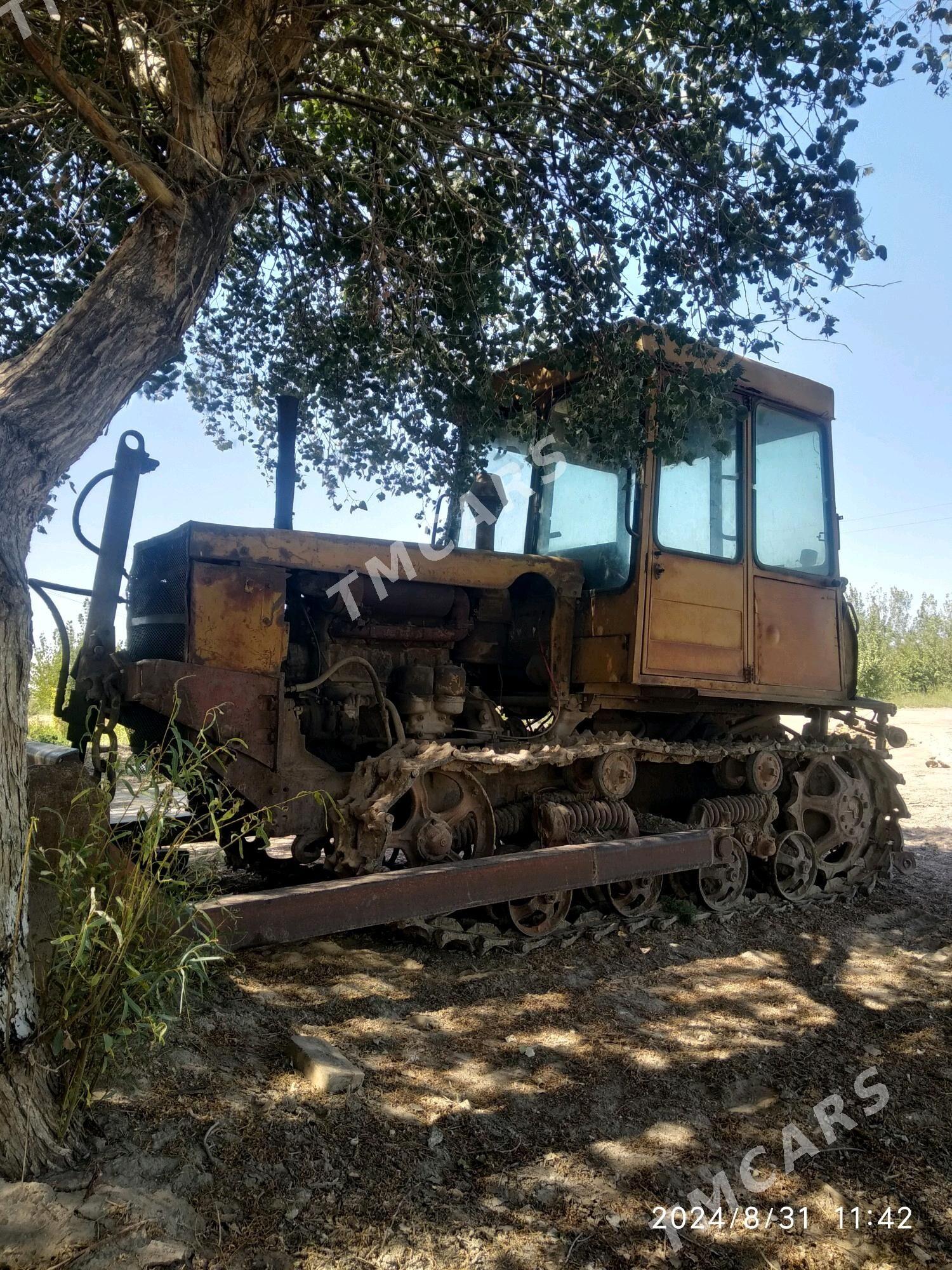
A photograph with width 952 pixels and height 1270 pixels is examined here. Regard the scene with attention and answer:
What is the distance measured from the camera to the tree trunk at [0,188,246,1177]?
2176 millimetres

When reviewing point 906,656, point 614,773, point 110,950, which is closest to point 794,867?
point 614,773

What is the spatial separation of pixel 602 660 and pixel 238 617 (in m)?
2.12

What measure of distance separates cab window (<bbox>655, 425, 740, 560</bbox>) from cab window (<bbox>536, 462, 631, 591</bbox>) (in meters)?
0.24

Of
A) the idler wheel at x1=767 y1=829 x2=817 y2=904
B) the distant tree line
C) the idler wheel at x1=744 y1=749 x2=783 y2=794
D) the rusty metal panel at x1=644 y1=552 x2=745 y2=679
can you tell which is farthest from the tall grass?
the distant tree line

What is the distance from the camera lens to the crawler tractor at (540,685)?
170 inches

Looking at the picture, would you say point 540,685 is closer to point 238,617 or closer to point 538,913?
point 538,913

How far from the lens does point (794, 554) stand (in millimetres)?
6215

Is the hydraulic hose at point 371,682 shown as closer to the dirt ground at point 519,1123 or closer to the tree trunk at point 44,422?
the dirt ground at point 519,1123

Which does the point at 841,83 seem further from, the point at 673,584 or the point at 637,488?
the point at 673,584

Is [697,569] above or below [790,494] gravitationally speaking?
below

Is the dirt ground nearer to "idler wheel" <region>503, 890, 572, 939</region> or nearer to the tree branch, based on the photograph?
"idler wheel" <region>503, 890, 572, 939</region>

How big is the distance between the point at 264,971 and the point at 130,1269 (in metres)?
2.25

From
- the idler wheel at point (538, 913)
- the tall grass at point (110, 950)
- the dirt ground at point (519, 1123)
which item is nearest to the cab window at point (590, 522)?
the idler wheel at point (538, 913)

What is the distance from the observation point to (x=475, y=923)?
4566 mm
